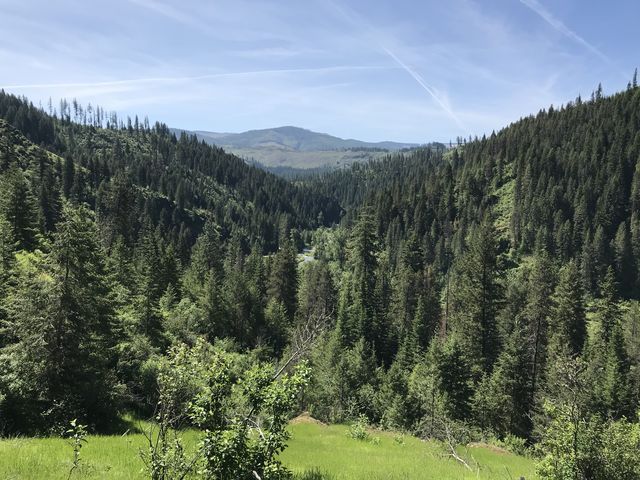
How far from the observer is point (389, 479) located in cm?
1229

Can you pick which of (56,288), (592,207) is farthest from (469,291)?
(592,207)

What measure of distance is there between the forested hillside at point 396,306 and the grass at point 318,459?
220 centimetres

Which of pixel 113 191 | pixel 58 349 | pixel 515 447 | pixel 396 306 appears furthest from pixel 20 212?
pixel 396 306

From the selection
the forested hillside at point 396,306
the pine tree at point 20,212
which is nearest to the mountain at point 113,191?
the forested hillside at point 396,306

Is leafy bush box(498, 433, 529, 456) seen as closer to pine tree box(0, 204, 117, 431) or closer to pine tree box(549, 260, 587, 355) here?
pine tree box(0, 204, 117, 431)

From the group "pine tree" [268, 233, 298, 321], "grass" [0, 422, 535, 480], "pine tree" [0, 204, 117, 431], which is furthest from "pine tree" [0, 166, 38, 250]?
"grass" [0, 422, 535, 480]

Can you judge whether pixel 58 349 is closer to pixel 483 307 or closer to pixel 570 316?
pixel 483 307

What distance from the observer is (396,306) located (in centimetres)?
7900

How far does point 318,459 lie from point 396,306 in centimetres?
6506

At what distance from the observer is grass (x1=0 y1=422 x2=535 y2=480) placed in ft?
32.3

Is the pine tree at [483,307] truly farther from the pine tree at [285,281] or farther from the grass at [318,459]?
the pine tree at [285,281]

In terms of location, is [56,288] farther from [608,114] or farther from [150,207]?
[608,114]

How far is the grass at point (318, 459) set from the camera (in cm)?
984

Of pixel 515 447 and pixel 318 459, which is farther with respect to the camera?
pixel 515 447
